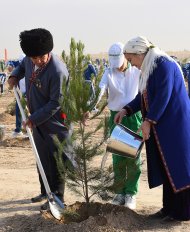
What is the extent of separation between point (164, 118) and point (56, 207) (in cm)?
130

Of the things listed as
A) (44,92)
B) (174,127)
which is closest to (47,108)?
(44,92)

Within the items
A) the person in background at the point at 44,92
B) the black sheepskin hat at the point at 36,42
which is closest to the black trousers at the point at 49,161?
the person in background at the point at 44,92

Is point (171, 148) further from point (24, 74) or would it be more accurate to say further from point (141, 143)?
point (24, 74)

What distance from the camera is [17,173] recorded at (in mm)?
7262

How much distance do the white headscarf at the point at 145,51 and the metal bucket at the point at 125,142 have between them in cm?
49

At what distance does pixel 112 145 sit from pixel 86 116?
0.35m

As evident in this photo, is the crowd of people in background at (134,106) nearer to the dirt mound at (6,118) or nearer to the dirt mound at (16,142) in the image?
the dirt mound at (16,142)

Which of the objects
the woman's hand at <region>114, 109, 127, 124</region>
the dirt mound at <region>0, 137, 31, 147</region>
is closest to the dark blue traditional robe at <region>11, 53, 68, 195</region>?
the woman's hand at <region>114, 109, 127, 124</region>

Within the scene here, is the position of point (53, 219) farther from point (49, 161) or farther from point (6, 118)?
point (6, 118)

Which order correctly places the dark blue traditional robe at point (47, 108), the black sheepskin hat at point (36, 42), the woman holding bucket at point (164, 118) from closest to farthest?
the woman holding bucket at point (164, 118), the black sheepskin hat at point (36, 42), the dark blue traditional robe at point (47, 108)

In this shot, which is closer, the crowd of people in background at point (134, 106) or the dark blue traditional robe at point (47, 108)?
the crowd of people in background at point (134, 106)

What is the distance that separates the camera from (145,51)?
13.4 ft

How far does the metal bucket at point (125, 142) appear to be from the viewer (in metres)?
4.14

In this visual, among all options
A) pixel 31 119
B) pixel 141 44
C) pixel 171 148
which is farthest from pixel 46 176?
pixel 141 44
